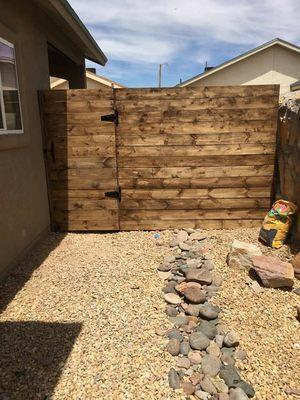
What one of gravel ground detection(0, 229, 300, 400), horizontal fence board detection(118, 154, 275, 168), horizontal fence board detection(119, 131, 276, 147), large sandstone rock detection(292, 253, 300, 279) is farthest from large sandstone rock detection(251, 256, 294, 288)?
horizontal fence board detection(119, 131, 276, 147)

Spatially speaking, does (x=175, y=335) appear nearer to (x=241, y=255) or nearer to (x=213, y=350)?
(x=213, y=350)

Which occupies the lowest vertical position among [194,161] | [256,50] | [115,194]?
[115,194]

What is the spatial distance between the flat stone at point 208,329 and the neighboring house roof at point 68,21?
447 cm

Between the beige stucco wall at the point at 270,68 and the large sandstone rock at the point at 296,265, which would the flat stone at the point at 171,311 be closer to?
the large sandstone rock at the point at 296,265

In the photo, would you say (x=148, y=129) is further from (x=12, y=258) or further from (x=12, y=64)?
(x=12, y=258)

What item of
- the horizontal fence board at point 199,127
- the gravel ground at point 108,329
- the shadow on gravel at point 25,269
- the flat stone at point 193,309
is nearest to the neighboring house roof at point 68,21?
the horizontal fence board at point 199,127

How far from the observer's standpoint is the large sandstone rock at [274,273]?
3.59 m

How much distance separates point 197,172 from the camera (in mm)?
5402

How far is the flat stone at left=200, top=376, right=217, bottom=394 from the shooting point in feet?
7.67

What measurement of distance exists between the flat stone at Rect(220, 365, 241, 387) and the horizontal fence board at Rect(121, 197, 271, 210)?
3.22 metres

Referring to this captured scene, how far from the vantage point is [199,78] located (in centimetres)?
2023

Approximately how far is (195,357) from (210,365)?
0.14 m

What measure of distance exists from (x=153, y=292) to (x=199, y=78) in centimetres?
1902

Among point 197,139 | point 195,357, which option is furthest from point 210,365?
point 197,139
